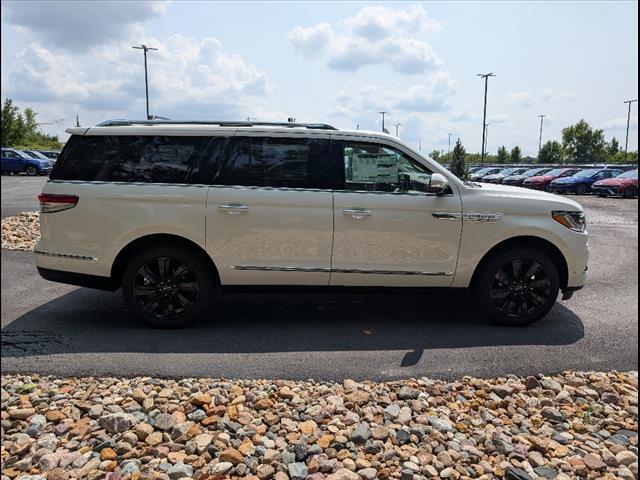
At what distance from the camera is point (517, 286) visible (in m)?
5.16

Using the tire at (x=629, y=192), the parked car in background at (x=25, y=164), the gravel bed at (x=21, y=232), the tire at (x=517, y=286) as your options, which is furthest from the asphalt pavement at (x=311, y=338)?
the parked car in background at (x=25, y=164)

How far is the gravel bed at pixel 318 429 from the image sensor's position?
2.80 meters

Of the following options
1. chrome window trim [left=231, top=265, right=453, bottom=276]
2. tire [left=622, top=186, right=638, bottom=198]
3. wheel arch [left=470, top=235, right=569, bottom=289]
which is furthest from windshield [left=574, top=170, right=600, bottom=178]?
chrome window trim [left=231, top=265, right=453, bottom=276]

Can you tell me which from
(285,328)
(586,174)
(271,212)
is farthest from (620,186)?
(271,212)

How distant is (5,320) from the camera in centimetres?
505

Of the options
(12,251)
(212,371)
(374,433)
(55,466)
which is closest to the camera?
(55,466)

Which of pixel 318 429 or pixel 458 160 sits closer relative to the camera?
pixel 318 429

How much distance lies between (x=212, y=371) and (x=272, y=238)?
1.36 meters

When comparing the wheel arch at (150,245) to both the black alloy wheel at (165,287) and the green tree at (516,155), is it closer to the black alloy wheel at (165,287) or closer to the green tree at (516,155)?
the black alloy wheel at (165,287)

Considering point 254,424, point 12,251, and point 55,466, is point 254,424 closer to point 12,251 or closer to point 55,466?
point 55,466

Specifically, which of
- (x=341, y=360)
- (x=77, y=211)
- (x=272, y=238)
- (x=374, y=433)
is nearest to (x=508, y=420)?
(x=374, y=433)

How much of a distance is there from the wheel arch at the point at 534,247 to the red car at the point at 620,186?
75.9ft

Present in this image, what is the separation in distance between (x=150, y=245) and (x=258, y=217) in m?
1.05

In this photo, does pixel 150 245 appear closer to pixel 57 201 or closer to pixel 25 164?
pixel 57 201
